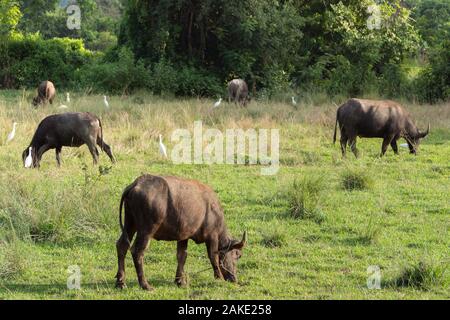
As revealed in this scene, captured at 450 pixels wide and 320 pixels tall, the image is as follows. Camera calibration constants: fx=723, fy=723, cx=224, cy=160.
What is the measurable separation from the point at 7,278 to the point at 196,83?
1738 centimetres

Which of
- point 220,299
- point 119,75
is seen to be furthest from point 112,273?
point 119,75

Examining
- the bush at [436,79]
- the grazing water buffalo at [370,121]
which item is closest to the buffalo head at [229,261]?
the grazing water buffalo at [370,121]

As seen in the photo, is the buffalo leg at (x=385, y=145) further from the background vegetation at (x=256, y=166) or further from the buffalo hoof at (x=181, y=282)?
the buffalo hoof at (x=181, y=282)

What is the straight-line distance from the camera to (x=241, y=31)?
76.0ft

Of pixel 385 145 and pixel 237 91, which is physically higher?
pixel 237 91

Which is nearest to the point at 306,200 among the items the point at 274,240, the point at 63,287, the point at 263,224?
the point at 263,224

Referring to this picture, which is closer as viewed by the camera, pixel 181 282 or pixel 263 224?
pixel 181 282

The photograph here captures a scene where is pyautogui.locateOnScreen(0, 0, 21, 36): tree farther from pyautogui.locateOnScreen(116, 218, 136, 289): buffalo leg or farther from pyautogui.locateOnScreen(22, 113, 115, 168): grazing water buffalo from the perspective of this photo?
pyautogui.locateOnScreen(116, 218, 136, 289): buffalo leg

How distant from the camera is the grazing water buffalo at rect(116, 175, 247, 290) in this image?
240 inches

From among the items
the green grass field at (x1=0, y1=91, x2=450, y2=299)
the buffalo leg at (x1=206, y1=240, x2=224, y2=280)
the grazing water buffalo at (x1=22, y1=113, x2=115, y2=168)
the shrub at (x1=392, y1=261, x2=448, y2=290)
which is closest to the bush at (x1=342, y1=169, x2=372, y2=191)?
the green grass field at (x1=0, y1=91, x2=450, y2=299)

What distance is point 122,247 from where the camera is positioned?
6262 millimetres

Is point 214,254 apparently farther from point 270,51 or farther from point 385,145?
point 270,51

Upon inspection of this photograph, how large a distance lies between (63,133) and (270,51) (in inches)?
516
